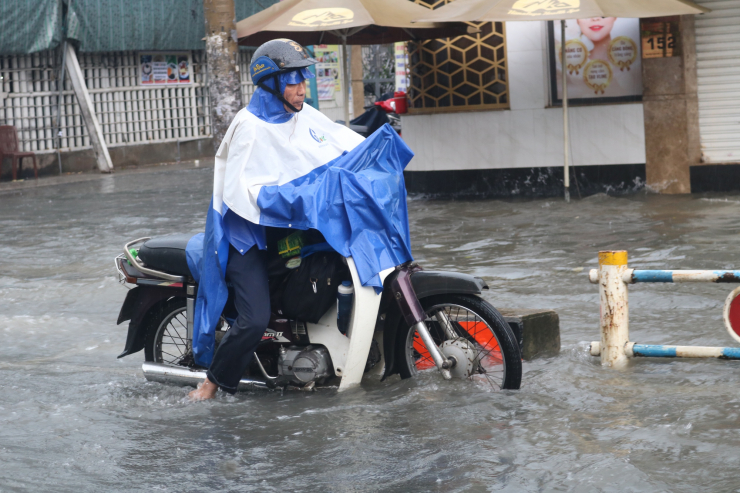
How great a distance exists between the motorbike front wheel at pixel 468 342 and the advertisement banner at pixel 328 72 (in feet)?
66.4

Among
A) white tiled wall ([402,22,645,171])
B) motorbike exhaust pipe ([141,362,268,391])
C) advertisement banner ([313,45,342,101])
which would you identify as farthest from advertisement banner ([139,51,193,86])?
motorbike exhaust pipe ([141,362,268,391])

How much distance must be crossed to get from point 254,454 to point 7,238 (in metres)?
7.54

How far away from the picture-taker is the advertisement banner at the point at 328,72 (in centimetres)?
2443

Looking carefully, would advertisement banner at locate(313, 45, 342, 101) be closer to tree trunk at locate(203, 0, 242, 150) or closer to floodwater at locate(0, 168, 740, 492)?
tree trunk at locate(203, 0, 242, 150)

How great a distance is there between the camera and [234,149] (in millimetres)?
4402

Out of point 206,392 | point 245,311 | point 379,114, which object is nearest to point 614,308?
point 245,311

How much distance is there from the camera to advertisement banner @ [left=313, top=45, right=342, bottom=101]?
2443 cm

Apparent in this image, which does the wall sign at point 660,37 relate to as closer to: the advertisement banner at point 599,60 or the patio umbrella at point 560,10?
the advertisement banner at point 599,60

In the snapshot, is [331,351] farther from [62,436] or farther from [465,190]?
[465,190]

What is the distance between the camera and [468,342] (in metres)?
4.48

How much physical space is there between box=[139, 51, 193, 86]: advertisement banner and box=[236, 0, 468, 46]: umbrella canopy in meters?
8.37

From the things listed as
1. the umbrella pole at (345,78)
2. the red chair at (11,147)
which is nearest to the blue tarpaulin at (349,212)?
the umbrella pole at (345,78)

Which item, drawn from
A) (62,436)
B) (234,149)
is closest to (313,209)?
(234,149)

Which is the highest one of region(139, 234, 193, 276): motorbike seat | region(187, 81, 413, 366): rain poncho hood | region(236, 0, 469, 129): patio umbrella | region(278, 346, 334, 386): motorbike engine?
region(236, 0, 469, 129): patio umbrella
